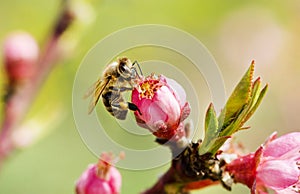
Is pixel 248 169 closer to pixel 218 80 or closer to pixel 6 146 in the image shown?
pixel 218 80

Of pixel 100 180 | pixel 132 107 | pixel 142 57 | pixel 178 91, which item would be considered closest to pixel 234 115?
pixel 178 91

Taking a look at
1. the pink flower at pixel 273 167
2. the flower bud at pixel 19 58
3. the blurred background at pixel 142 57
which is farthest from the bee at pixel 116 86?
the flower bud at pixel 19 58

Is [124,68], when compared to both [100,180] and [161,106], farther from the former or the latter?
[100,180]

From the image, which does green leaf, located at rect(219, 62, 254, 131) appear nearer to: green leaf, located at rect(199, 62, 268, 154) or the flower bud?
green leaf, located at rect(199, 62, 268, 154)

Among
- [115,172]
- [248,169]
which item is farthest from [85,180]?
[248,169]

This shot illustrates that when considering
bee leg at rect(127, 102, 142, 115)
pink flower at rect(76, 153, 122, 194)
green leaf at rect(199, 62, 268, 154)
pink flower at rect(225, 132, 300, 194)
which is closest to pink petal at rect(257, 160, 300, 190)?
pink flower at rect(225, 132, 300, 194)
